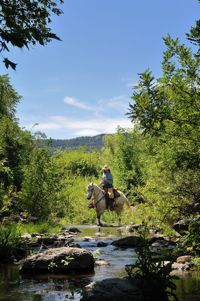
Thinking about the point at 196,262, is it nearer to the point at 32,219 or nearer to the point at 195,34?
the point at 195,34

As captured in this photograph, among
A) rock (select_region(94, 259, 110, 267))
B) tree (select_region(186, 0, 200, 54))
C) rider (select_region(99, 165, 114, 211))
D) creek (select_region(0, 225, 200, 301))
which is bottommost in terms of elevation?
rock (select_region(94, 259, 110, 267))

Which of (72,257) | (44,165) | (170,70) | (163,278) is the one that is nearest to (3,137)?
(44,165)

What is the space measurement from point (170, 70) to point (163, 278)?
12.4 feet

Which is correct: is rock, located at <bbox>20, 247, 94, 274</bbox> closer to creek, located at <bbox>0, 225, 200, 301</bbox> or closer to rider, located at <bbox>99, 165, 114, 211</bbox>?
creek, located at <bbox>0, 225, 200, 301</bbox>

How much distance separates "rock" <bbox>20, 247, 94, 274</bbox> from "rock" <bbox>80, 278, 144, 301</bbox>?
86.7 inches

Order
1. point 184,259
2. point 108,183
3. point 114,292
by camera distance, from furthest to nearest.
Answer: point 108,183
point 184,259
point 114,292

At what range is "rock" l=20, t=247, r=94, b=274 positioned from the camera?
256 inches

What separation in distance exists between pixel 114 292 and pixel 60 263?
2.79 meters

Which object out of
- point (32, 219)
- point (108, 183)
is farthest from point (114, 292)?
point (108, 183)

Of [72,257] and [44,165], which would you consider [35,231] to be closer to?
Answer: [44,165]

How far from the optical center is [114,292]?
406cm

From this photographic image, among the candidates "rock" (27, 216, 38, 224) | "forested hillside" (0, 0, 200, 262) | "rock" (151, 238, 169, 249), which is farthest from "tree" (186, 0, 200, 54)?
"rock" (27, 216, 38, 224)

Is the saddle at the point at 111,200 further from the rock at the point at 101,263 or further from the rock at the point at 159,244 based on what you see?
the rock at the point at 101,263

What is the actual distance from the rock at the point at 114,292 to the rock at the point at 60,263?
86.7 inches
